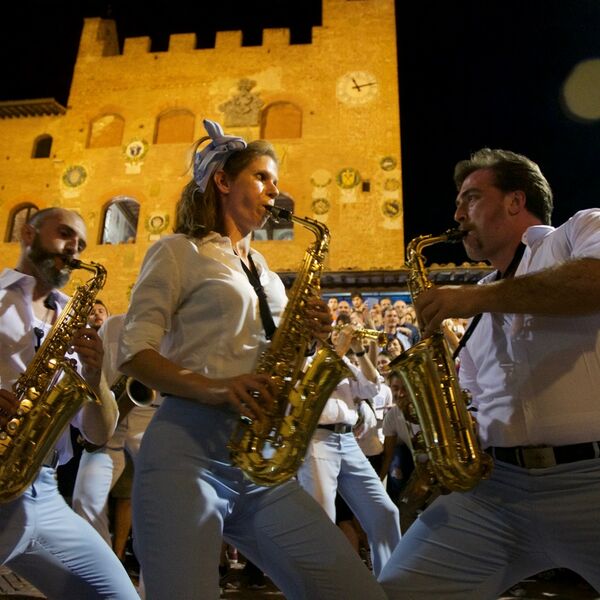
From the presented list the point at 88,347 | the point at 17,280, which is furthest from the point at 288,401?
the point at 17,280

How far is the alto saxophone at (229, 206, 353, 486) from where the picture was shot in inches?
77.1

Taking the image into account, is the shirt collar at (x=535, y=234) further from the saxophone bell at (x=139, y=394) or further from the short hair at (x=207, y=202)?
the saxophone bell at (x=139, y=394)

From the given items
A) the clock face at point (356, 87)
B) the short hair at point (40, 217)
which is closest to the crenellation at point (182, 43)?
the clock face at point (356, 87)

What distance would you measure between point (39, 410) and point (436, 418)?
6.77 feet

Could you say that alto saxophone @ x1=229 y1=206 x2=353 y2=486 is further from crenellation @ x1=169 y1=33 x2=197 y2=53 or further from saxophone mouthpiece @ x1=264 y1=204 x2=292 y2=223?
crenellation @ x1=169 y1=33 x2=197 y2=53

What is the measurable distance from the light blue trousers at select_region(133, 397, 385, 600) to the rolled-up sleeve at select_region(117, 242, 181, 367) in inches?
10.0

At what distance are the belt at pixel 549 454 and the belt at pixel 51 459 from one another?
2.24 metres

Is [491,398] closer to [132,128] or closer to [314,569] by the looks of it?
[314,569]

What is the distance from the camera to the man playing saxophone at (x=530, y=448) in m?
1.96

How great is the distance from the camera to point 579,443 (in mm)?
2008

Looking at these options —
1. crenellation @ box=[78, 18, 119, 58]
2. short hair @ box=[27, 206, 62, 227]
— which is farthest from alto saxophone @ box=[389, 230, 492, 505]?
crenellation @ box=[78, 18, 119, 58]

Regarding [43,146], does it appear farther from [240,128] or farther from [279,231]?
[279,231]

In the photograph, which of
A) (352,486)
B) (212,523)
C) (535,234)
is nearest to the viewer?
(212,523)

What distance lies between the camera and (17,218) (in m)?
21.4
